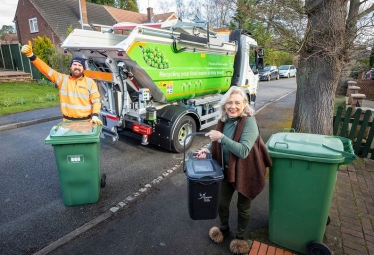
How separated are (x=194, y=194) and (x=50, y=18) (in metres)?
22.9

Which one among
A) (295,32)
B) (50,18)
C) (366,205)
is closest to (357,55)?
(295,32)

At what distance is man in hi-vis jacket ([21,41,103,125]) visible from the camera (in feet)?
11.1

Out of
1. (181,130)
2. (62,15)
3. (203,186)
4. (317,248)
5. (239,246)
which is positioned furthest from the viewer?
(62,15)

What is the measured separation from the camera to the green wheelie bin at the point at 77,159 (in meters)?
2.78

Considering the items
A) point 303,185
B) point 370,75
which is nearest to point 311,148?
point 303,185

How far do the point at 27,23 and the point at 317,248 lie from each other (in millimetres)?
26108

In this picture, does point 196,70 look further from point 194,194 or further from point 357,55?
point 194,194

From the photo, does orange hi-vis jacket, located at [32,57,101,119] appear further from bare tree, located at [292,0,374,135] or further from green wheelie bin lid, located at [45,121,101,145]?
bare tree, located at [292,0,374,135]

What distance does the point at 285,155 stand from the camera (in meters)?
2.09

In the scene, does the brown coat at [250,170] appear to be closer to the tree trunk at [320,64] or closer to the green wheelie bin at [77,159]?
the green wheelie bin at [77,159]

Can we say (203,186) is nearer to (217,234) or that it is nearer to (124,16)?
(217,234)

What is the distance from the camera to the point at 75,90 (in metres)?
3.41

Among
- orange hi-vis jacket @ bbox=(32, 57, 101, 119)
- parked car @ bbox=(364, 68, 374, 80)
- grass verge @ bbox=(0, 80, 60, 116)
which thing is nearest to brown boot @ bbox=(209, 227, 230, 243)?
orange hi-vis jacket @ bbox=(32, 57, 101, 119)

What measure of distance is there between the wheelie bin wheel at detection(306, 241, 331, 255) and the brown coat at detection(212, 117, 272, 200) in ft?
2.49
